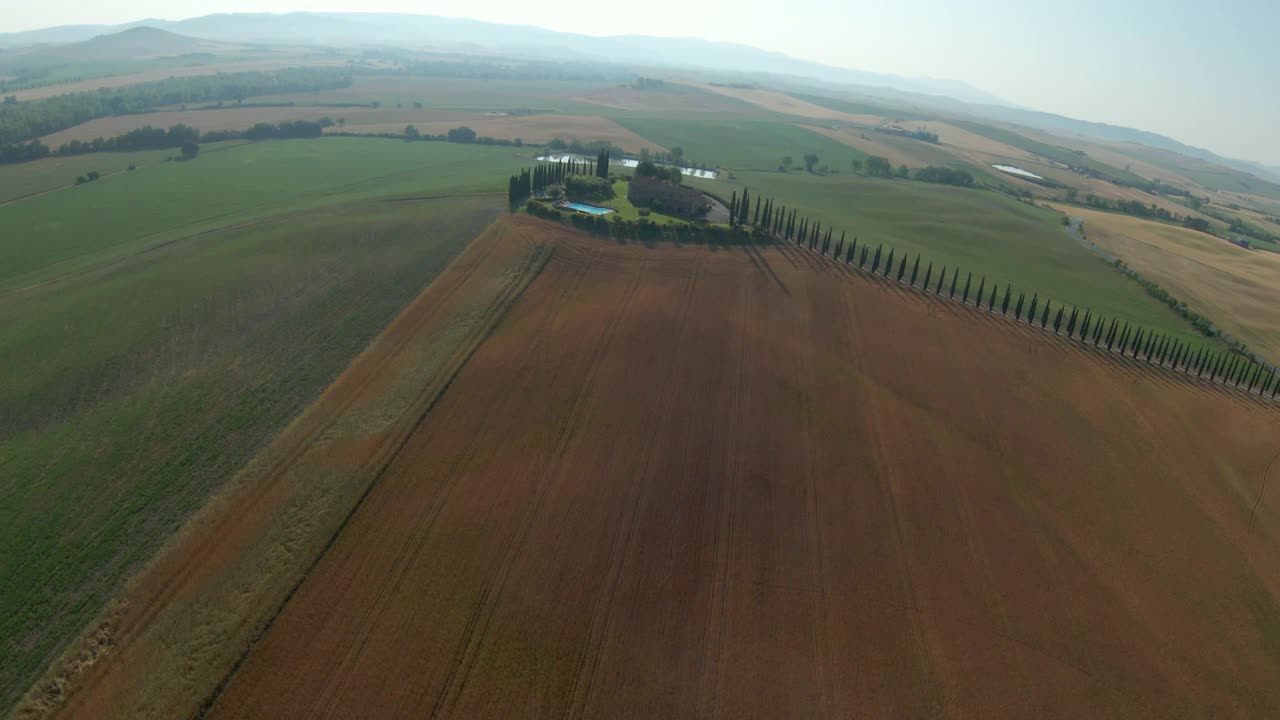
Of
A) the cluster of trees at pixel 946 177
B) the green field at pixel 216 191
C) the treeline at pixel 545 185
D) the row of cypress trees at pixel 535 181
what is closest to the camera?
the green field at pixel 216 191

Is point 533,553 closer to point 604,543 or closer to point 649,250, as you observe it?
point 604,543

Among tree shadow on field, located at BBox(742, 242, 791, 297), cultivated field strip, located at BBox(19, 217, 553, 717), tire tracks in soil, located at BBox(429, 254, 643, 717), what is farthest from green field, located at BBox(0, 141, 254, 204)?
tree shadow on field, located at BBox(742, 242, 791, 297)

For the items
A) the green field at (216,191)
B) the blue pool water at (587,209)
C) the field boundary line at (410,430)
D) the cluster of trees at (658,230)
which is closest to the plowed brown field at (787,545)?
the field boundary line at (410,430)

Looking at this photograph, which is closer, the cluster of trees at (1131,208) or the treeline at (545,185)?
the treeline at (545,185)

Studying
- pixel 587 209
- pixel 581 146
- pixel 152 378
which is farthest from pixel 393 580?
pixel 581 146

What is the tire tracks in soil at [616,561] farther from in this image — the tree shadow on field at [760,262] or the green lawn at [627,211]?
the green lawn at [627,211]

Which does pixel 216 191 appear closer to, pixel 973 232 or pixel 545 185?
pixel 545 185
